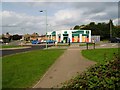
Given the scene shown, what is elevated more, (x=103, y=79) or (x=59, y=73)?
(x=103, y=79)

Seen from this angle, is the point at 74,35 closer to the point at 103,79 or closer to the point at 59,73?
the point at 59,73

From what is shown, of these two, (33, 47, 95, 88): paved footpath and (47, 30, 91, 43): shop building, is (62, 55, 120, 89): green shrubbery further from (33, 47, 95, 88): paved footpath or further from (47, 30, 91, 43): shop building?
(47, 30, 91, 43): shop building

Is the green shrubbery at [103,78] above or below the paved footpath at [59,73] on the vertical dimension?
above

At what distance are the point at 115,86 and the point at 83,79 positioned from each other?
2.02ft

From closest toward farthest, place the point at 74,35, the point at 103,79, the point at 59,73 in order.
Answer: the point at 103,79
the point at 59,73
the point at 74,35

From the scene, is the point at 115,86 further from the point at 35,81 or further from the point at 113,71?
the point at 35,81

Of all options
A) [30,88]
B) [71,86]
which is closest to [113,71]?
[71,86]

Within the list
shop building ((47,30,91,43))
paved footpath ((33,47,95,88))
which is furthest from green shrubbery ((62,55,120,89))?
shop building ((47,30,91,43))

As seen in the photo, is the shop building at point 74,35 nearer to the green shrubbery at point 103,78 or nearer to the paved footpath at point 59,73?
the paved footpath at point 59,73

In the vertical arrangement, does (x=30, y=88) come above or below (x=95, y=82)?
below

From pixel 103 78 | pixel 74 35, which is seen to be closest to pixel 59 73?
pixel 103 78

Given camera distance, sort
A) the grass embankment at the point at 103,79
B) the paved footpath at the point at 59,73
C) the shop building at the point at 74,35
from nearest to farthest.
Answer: the grass embankment at the point at 103,79, the paved footpath at the point at 59,73, the shop building at the point at 74,35

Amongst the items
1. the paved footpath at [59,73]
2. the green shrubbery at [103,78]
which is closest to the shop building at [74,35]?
the paved footpath at [59,73]

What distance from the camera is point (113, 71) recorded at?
14.3 ft
